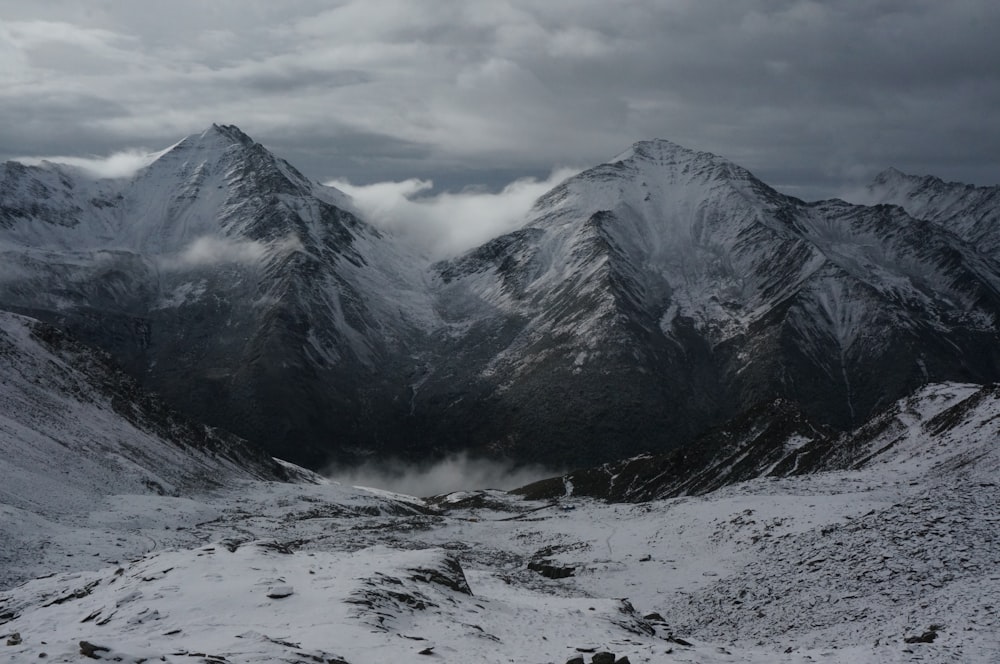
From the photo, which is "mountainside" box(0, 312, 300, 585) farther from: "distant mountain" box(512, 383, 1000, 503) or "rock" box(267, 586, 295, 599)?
"distant mountain" box(512, 383, 1000, 503)

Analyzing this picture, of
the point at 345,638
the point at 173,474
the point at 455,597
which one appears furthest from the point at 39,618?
the point at 173,474

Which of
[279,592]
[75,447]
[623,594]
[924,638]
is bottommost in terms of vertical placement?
[623,594]

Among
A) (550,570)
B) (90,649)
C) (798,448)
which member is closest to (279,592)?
(90,649)

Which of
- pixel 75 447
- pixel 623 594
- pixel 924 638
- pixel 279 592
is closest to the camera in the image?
pixel 924 638

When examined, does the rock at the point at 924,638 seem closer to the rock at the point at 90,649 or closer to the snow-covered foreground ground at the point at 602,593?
the snow-covered foreground ground at the point at 602,593

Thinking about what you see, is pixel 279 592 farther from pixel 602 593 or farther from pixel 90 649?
pixel 602 593

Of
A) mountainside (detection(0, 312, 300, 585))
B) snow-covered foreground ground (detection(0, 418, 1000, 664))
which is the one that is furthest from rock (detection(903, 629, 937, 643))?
mountainside (detection(0, 312, 300, 585))
